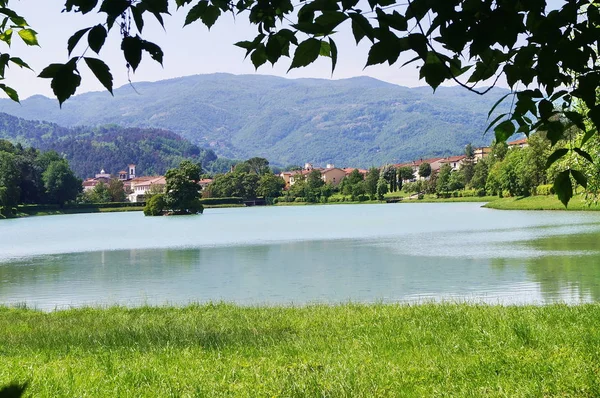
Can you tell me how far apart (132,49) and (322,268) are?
81.2ft

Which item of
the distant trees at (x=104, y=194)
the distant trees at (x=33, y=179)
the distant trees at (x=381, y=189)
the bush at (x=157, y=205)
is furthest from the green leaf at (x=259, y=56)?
the distant trees at (x=104, y=194)

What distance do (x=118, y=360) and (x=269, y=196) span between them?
134798 millimetres

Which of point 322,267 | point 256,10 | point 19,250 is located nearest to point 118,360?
point 256,10

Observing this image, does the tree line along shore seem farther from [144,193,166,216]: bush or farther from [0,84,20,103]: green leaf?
[0,84,20,103]: green leaf

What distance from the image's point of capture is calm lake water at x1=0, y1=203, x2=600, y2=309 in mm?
19672

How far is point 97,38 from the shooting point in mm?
2033

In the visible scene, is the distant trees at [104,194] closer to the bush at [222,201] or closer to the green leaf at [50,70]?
the bush at [222,201]

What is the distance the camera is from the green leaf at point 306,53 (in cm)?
229

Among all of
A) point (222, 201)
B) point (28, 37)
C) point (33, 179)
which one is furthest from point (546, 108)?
point (222, 201)

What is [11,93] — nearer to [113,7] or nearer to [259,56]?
[259,56]

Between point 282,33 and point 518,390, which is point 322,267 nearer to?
point 518,390

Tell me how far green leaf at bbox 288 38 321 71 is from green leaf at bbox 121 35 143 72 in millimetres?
535

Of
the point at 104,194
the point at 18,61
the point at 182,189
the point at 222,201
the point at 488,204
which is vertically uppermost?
the point at 18,61

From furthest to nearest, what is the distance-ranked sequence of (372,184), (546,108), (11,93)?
1. (372,184)
2. (11,93)
3. (546,108)
